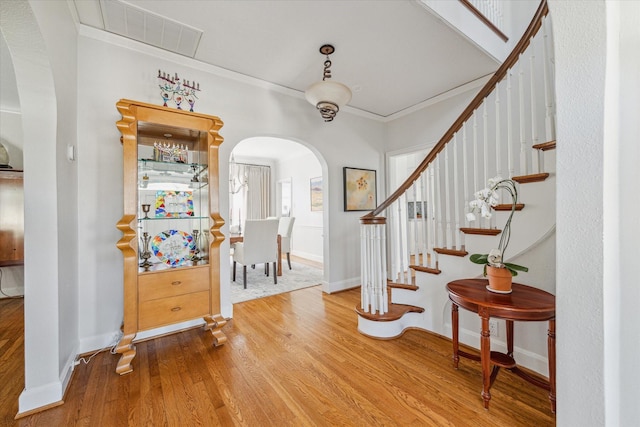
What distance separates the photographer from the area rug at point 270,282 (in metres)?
3.59

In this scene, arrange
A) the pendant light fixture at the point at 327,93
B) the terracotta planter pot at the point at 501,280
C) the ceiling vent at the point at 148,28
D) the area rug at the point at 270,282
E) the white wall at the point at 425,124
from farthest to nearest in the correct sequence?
1. the area rug at the point at 270,282
2. the white wall at the point at 425,124
3. the pendant light fixture at the point at 327,93
4. the ceiling vent at the point at 148,28
5. the terracotta planter pot at the point at 501,280

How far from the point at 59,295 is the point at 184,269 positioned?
0.75 m

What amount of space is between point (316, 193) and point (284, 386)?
15.7 feet

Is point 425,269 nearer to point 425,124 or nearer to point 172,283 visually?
point 172,283

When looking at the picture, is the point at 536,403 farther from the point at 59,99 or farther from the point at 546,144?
the point at 59,99

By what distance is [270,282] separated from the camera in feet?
13.6

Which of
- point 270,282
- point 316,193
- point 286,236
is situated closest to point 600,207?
point 270,282

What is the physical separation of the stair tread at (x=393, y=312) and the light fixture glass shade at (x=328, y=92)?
2.03 m

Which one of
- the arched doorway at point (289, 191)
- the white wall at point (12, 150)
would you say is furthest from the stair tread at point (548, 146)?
the white wall at point (12, 150)

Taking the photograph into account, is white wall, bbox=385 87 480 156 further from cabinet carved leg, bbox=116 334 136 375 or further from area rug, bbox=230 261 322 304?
cabinet carved leg, bbox=116 334 136 375

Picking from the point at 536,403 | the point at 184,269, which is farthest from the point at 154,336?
the point at 536,403

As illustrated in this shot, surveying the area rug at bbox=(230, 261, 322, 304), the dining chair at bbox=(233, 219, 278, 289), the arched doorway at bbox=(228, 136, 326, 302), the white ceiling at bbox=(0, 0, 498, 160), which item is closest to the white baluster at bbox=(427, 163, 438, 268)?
the white ceiling at bbox=(0, 0, 498, 160)

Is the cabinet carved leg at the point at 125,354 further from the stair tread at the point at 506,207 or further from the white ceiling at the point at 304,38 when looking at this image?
the stair tread at the point at 506,207

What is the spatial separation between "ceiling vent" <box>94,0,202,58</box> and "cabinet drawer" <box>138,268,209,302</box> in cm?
204
